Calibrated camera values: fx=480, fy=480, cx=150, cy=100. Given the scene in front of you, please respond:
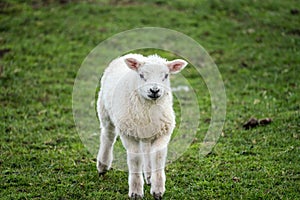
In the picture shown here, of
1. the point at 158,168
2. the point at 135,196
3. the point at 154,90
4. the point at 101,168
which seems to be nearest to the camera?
the point at 154,90

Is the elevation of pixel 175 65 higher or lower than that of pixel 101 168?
higher

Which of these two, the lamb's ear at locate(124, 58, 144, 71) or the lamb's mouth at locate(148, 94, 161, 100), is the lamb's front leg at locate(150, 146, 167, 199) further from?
the lamb's ear at locate(124, 58, 144, 71)

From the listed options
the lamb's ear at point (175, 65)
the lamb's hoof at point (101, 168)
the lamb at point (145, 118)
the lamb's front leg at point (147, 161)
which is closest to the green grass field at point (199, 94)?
the lamb's hoof at point (101, 168)

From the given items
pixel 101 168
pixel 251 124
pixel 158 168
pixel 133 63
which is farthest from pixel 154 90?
pixel 251 124

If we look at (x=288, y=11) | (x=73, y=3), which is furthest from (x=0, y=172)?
(x=288, y=11)

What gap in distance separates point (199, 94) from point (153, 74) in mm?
5853

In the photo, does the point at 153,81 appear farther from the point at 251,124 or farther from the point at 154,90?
the point at 251,124

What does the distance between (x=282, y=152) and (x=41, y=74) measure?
7.44 m

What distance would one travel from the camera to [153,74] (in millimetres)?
6328

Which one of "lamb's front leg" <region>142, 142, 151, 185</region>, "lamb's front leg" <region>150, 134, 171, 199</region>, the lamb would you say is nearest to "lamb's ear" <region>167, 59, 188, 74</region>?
the lamb

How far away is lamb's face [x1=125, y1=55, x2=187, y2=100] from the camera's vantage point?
6188 mm

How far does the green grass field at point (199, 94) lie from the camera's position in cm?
716

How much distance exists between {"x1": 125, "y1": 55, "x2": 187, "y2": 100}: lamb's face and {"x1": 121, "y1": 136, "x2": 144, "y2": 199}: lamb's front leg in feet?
2.29

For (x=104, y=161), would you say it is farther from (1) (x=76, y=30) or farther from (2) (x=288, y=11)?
(2) (x=288, y=11)
